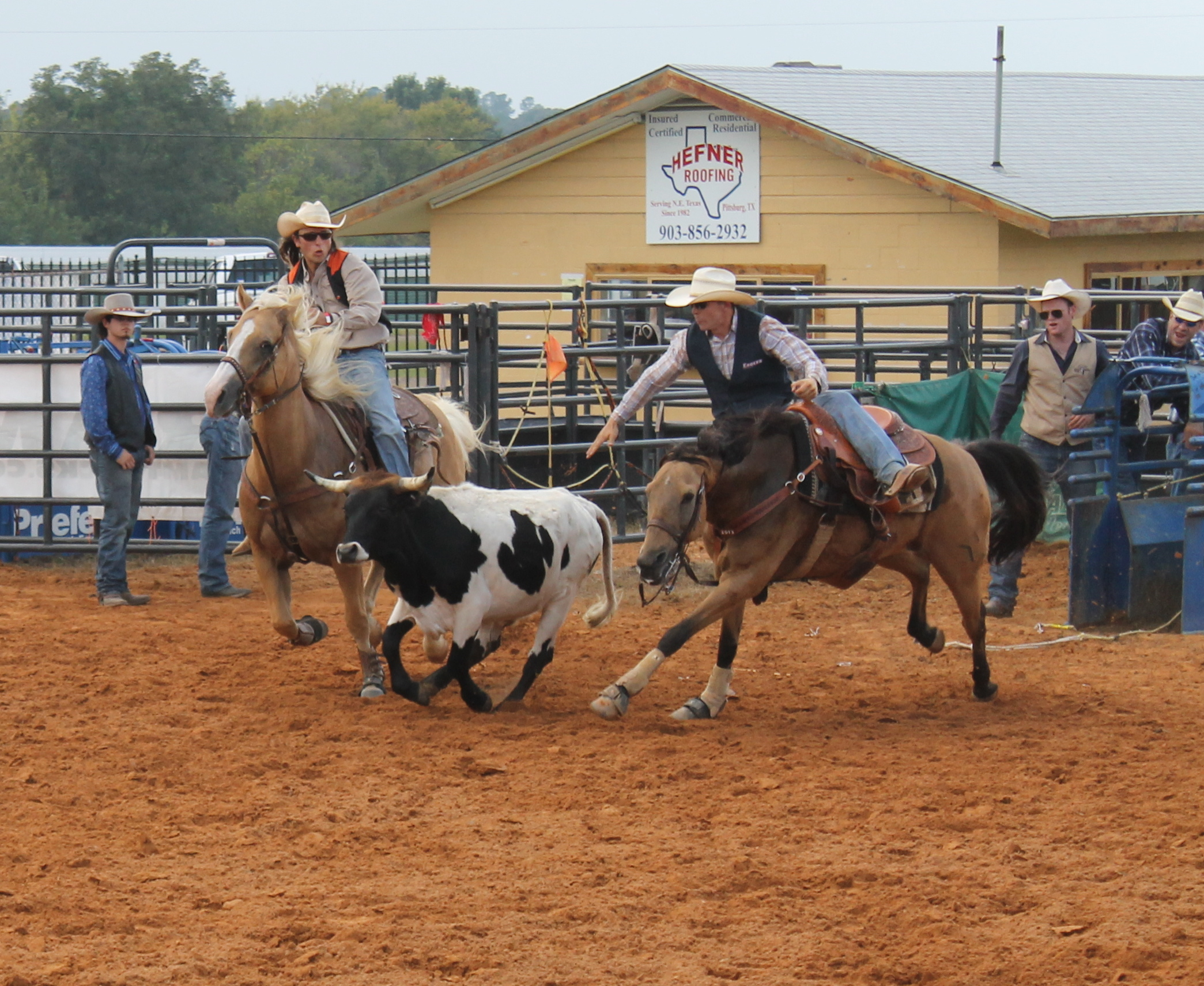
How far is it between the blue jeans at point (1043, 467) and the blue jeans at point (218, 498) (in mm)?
5020

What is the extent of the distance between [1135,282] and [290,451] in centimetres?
1374

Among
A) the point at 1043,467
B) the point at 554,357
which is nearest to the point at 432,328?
the point at 554,357

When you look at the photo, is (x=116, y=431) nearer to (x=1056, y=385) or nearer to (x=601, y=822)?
(x=601, y=822)

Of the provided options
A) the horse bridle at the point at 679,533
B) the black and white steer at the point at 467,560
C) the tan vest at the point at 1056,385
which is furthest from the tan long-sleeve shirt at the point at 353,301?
the tan vest at the point at 1056,385

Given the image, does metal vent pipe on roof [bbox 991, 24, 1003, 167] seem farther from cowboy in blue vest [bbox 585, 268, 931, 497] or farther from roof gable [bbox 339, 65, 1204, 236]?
cowboy in blue vest [bbox 585, 268, 931, 497]

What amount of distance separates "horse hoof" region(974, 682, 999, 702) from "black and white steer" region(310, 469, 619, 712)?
1.82 m

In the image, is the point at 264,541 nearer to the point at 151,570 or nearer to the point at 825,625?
the point at 825,625

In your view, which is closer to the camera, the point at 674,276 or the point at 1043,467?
the point at 1043,467

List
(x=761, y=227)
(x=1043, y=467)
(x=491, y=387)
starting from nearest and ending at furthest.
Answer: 1. (x=1043, y=467)
2. (x=491, y=387)
3. (x=761, y=227)

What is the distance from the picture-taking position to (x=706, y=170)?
700 inches

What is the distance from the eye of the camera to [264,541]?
22.7 feet

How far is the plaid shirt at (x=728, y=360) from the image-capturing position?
6.63m

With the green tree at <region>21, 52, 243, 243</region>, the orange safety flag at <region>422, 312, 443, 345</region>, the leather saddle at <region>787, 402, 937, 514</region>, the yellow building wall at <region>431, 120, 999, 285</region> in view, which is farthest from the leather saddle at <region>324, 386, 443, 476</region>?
the green tree at <region>21, 52, 243, 243</region>

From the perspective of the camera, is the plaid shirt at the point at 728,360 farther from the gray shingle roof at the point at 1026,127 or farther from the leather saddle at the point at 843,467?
the gray shingle roof at the point at 1026,127
